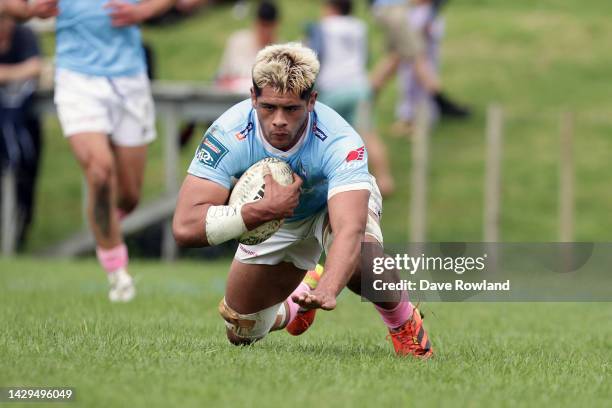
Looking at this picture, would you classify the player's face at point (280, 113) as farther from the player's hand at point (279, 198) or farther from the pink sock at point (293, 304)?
the pink sock at point (293, 304)

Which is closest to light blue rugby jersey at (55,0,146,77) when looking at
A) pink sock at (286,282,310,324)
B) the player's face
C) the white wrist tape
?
pink sock at (286,282,310,324)

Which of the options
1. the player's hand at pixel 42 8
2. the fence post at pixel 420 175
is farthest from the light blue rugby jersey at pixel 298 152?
the fence post at pixel 420 175

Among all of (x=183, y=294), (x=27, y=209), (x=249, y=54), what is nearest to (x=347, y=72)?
(x=249, y=54)

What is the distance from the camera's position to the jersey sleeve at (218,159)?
623 cm

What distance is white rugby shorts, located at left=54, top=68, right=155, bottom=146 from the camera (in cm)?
939

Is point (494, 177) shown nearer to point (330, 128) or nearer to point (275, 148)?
point (330, 128)

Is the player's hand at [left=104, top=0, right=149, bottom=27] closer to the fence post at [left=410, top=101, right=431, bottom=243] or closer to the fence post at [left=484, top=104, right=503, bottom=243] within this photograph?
the fence post at [left=410, top=101, right=431, bottom=243]

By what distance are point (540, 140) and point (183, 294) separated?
970 centimetres

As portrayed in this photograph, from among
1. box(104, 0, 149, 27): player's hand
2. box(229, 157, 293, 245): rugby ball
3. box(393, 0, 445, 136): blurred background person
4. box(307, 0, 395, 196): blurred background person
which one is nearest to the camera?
box(229, 157, 293, 245): rugby ball

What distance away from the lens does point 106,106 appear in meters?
9.58

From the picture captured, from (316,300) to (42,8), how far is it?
Answer: 15.2ft

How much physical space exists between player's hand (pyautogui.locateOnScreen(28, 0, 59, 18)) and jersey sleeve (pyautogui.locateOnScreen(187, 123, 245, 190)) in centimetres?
346

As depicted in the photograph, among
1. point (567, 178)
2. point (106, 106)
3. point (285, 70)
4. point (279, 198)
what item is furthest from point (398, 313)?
point (567, 178)

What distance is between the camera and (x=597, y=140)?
18.9 meters
